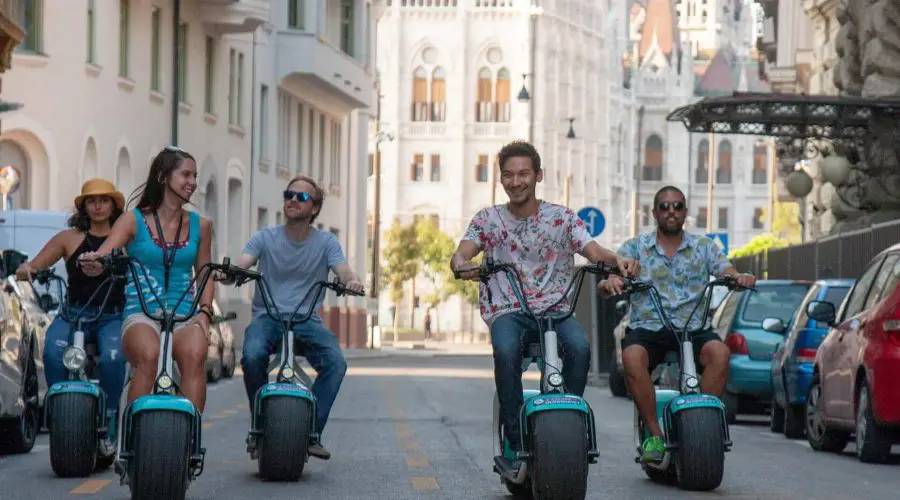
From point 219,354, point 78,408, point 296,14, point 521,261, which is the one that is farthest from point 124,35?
point 521,261

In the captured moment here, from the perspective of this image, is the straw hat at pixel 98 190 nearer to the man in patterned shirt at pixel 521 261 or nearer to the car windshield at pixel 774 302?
the man in patterned shirt at pixel 521 261

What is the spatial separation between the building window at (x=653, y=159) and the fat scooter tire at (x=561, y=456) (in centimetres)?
16309

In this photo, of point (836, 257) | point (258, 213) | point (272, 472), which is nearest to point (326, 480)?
point (272, 472)

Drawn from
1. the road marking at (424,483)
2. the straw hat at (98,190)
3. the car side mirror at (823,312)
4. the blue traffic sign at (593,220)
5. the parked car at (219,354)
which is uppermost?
the straw hat at (98,190)

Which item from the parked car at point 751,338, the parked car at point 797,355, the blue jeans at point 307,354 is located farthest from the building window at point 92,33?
the blue jeans at point 307,354

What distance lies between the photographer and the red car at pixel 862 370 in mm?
16016

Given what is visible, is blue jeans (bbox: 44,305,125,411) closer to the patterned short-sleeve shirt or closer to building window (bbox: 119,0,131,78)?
the patterned short-sleeve shirt

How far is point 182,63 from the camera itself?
155ft

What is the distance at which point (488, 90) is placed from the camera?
12838 centimetres

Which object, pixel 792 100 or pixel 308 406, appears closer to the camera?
pixel 308 406

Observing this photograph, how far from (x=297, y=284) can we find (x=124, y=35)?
29.3 meters

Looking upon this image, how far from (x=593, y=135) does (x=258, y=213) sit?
80321 millimetres

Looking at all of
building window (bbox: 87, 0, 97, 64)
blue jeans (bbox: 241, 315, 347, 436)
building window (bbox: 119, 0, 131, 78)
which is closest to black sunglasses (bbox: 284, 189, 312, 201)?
blue jeans (bbox: 241, 315, 347, 436)

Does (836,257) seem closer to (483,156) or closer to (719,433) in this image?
(719,433)
